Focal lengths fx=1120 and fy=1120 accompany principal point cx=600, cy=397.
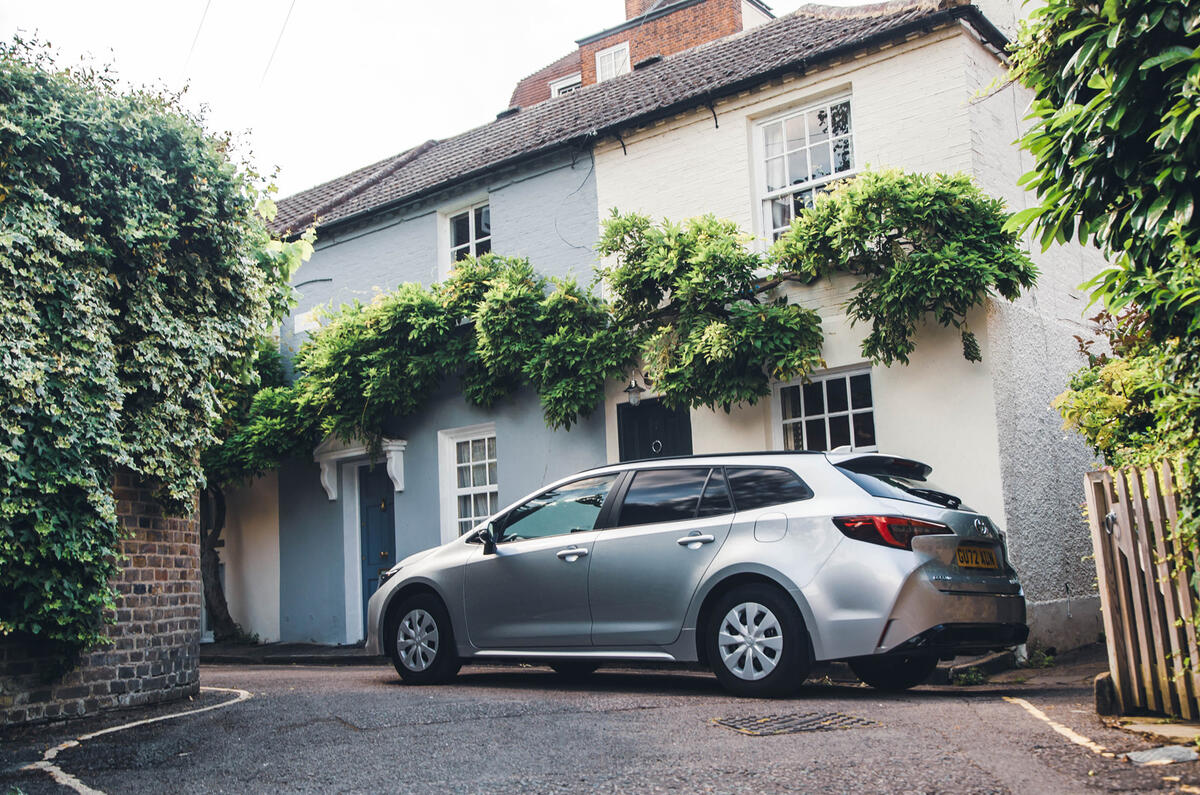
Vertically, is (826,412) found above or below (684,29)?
below

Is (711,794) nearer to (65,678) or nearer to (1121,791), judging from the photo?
(1121,791)

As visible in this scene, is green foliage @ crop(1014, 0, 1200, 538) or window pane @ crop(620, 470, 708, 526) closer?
green foliage @ crop(1014, 0, 1200, 538)

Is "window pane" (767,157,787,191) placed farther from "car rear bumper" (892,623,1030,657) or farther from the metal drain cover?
the metal drain cover

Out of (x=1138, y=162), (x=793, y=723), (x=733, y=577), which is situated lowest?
(x=793, y=723)

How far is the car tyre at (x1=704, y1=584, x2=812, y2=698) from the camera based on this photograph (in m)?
7.01

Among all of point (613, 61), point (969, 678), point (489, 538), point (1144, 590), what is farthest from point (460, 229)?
point (613, 61)

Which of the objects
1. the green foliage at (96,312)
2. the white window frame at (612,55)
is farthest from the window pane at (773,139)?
the white window frame at (612,55)

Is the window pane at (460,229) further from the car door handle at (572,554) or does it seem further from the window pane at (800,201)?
the car door handle at (572,554)

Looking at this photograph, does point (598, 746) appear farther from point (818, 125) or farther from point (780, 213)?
→ point (818, 125)

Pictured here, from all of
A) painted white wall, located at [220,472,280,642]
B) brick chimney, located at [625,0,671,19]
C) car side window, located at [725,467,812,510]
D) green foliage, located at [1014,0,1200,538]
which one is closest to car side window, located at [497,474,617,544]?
car side window, located at [725,467,812,510]

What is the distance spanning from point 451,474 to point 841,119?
22.0 feet

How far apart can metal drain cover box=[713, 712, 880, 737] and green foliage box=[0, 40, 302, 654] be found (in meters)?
4.54

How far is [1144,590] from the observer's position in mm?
5629

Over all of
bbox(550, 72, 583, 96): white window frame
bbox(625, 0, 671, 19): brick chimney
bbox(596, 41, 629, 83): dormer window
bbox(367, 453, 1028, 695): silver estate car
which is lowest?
bbox(367, 453, 1028, 695): silver estate car
